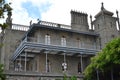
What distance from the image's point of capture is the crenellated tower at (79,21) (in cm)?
3734

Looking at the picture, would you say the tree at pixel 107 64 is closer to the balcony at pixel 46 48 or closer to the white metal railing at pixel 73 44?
the balcony at pixel 46 48

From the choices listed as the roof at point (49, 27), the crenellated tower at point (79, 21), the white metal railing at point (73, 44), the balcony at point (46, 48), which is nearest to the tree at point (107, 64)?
the balcony at point (46, 48)

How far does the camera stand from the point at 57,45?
97.1ft

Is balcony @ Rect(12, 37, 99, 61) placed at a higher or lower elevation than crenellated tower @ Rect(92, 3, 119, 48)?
lower

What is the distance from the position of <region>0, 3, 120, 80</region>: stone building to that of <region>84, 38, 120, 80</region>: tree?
3.73 meters

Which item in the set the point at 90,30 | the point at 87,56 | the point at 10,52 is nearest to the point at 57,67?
the point at 87,56

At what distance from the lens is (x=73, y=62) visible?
1289 inches

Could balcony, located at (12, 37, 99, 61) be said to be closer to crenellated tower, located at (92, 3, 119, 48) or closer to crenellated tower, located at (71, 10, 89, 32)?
crenellated tower, located at (92, 3, 119, 48)

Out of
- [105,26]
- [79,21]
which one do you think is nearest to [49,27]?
[79,21]

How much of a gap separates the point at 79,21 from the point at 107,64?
689 inches

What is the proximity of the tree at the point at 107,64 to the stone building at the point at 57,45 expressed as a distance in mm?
3731

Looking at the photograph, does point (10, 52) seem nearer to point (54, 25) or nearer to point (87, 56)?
point (54, 25)

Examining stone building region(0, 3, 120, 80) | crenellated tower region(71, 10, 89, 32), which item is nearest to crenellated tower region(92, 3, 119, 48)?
stone building region(0, 3, 120, 80)

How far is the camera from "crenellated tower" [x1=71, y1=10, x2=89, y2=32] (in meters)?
37.3
